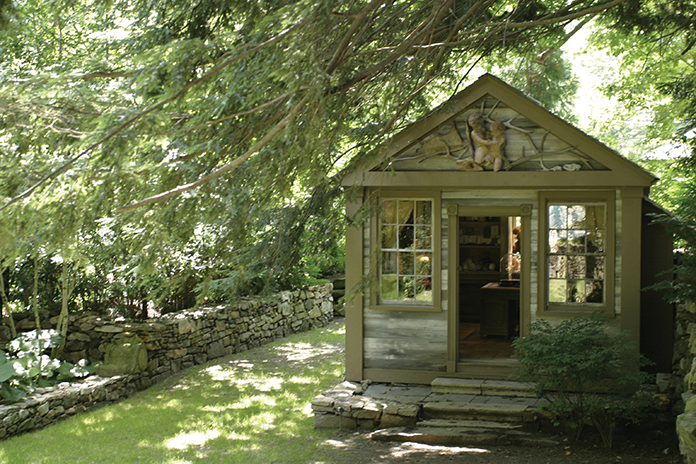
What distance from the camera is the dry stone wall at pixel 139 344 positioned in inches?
326

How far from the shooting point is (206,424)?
8344 mm

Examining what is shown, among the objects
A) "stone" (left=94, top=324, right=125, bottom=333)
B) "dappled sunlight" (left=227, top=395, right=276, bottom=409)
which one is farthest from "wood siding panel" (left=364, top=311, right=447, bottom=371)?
"stone" (left=94, top=324, right=125, bottom=333)

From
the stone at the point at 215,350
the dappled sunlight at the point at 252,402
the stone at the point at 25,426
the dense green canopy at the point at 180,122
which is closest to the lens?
the dense green canopy at the point at 180,122

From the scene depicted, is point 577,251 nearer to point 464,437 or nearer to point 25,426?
point 464,437

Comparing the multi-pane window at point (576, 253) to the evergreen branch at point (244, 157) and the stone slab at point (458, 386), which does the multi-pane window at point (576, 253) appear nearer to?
the stone slab at point (458, 386)

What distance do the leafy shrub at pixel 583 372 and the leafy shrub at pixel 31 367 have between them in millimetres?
6307

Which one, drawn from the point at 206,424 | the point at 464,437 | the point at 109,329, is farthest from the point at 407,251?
the point at 109,329

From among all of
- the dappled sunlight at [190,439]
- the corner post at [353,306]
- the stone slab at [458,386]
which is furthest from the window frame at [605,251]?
the dappled sunlight at [190,439]

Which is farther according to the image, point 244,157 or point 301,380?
point 301,380

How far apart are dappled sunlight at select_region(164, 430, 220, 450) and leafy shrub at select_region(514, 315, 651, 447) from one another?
3804 millimetres

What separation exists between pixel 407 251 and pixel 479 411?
233cm

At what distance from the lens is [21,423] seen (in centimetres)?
782

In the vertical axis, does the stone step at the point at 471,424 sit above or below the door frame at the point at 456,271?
below

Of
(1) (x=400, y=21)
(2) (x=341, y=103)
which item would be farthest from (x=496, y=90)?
(2) (x=341, y=103)
